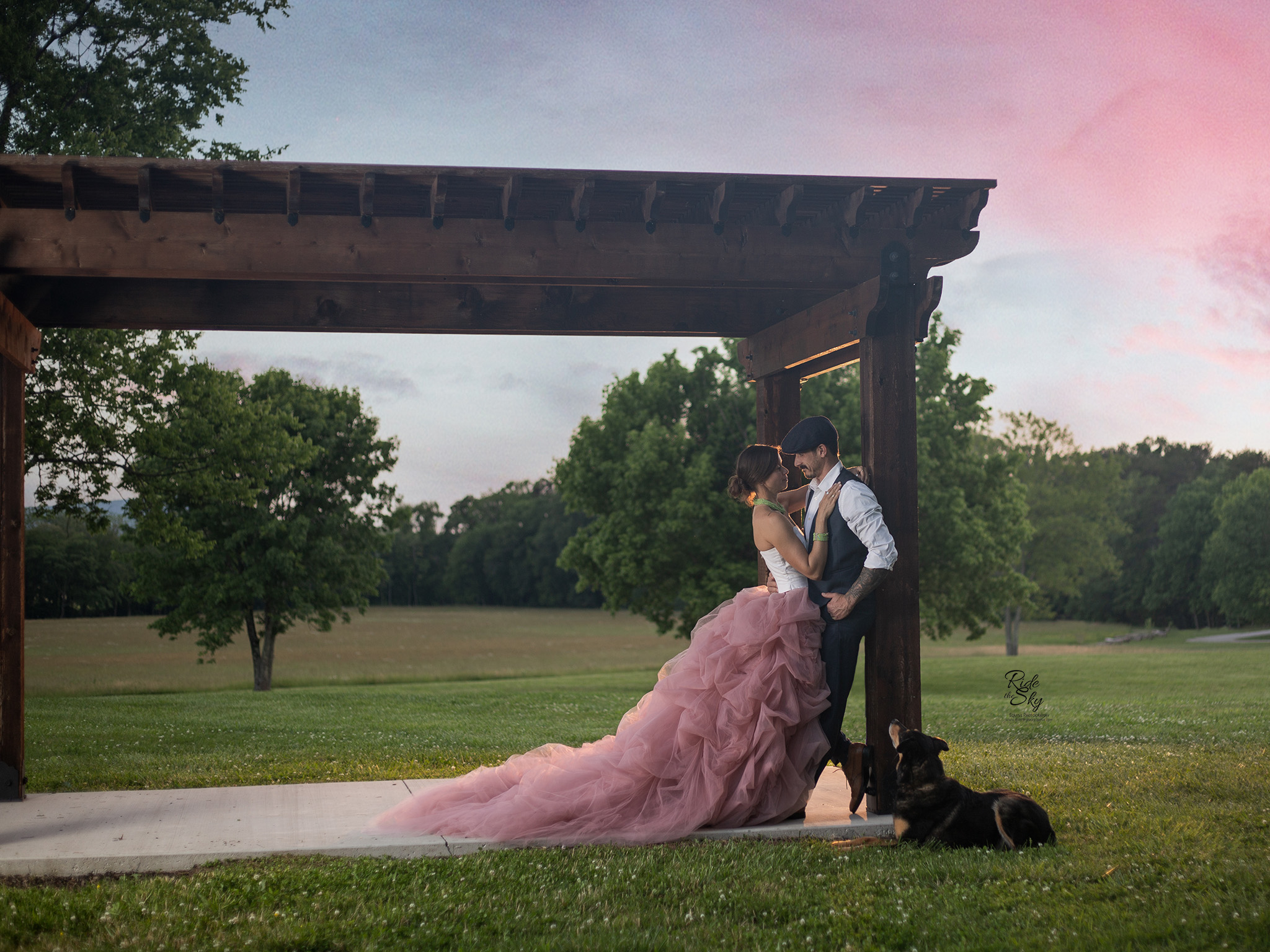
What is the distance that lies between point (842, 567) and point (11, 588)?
6.20 meters

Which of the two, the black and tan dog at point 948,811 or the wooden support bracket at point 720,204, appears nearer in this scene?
the black and tan dog at point 948,811

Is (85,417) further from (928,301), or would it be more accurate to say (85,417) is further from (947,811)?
(947,811)

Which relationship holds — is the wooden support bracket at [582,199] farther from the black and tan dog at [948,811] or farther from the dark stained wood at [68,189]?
the black and tan dog at [948,811]

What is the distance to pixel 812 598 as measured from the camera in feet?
22.4

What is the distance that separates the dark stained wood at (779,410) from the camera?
876 centimetres

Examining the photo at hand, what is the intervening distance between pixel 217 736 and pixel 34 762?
8.79 ft

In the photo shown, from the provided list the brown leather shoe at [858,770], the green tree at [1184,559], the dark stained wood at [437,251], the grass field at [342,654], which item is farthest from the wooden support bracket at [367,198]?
the green tree at [1184,559]

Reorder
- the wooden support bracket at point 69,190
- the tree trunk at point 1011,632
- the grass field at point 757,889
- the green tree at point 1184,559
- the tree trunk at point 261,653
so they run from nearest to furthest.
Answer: the grass field at point 757,889
the wooden support bracket at point 69,190
the tree trunk at point 261,653
the tree trunk at point 1011,632
the green tree at point 1184,559

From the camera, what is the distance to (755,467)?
6.87m

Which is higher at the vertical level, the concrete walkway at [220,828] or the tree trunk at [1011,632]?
the concrete walkway at [220,828]

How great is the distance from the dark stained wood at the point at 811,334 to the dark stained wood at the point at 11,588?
6034 millimetres

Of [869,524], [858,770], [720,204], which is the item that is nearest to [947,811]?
[858,770]

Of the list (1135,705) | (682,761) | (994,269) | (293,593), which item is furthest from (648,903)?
(293,593)

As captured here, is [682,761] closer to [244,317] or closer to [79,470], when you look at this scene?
[244,317]
